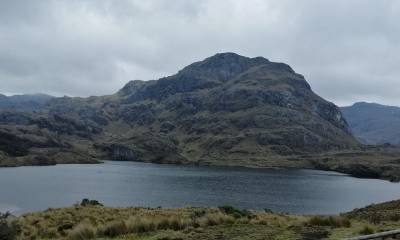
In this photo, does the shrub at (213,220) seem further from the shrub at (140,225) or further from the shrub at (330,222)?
the shrub at (330,222)

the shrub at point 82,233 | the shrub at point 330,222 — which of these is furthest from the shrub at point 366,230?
the shrub at point 82,233

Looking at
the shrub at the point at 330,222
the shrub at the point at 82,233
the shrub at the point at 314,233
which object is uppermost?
the shrub at the point at 330,222

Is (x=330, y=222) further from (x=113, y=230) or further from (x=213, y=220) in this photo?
(x=113, y=230)

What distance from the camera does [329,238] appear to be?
20.0 meters

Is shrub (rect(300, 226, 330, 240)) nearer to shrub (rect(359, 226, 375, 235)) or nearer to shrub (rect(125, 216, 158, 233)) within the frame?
shrub (rect(359, 226, 375, 235))

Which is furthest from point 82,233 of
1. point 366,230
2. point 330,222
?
point 366,230

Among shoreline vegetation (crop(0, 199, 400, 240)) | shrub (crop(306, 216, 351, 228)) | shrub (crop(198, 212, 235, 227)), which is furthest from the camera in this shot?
shrub (crop(198, 212, 235, 227))

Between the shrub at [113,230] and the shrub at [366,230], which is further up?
the shrub at [366,230]

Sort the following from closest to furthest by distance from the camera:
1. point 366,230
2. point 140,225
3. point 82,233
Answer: point 366,230, point 82,233, point 140,225

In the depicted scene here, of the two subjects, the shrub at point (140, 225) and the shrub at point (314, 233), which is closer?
the shrub at point (314, 233)

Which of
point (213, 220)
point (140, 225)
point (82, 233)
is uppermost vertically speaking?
point (213, 220)

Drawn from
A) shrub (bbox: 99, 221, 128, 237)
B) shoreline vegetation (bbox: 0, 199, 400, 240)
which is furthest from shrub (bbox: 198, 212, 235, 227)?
shrub (bbox: 99, 221, 128, 237)

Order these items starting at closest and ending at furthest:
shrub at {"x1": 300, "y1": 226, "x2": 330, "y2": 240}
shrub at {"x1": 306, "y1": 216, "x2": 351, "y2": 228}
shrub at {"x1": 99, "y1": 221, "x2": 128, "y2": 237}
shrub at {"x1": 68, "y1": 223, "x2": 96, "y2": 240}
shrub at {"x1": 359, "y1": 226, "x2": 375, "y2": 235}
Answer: shrub at {"x1": 359, "y1": 226, "x2": 375, "y2": 235}, shrub at {"x1": 300, "y1": 226, "x2": 330, "y2": 240}, shrub at {"x1": 68, "y1": 223, "x2": 96, "y2": 240}, shrub at {"x1": 99, "y1": 221, "x2": 128, "y2": 237}, shrub at {"x1": 306, "y1": 216, "x2": 351, "y2": 228}

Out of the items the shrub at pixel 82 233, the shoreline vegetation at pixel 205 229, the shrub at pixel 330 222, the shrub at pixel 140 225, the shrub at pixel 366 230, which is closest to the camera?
the shrub at pixel 366 230
